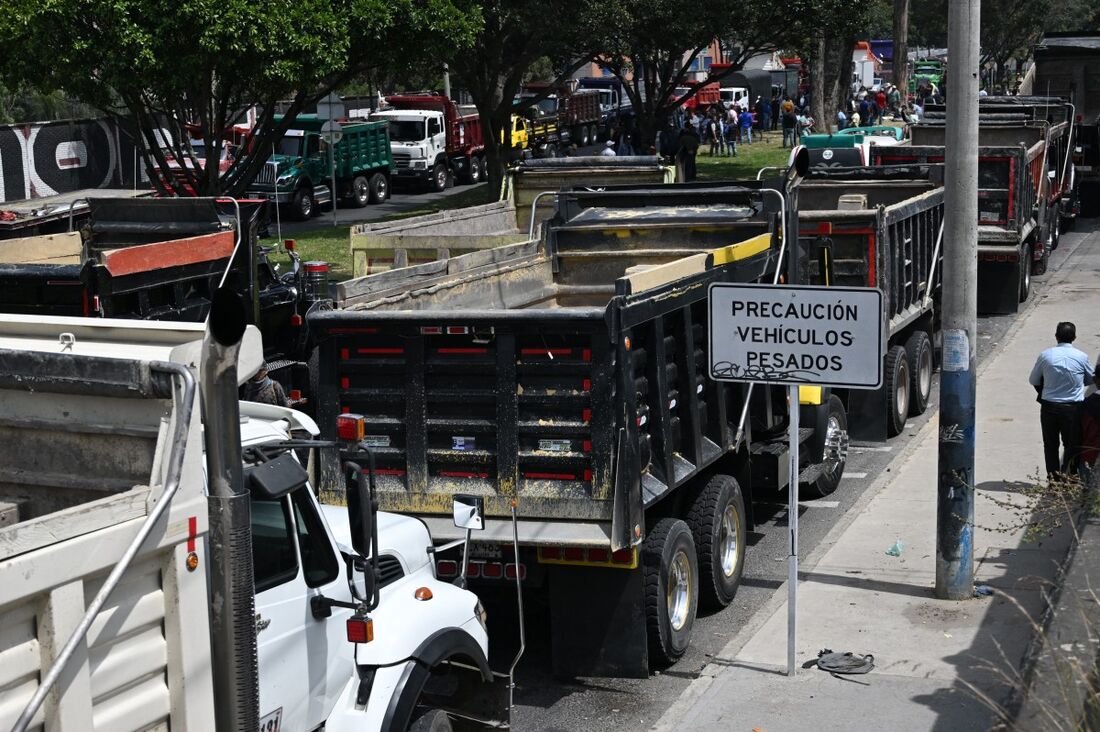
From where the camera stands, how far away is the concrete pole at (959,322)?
8.95m

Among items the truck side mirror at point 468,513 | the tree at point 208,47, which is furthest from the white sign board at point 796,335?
the tree at point 208,47

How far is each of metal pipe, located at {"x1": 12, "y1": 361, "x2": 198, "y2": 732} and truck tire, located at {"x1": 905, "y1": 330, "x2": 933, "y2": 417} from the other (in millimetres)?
11831

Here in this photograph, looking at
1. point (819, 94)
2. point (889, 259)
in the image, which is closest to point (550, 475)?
point (889, 259)

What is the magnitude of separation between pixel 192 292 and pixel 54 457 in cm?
858

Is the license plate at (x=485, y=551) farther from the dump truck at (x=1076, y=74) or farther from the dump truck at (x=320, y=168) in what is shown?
the dump truck at (x=1076, y=74)

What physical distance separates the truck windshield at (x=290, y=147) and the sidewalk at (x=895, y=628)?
2325 cm

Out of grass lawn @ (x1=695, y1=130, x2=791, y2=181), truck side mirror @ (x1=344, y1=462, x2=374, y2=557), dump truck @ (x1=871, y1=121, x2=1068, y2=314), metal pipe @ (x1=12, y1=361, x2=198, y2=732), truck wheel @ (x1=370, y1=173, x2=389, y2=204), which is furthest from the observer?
grass lawn @ (x1=695, y1=130, x2=791, y2=181)

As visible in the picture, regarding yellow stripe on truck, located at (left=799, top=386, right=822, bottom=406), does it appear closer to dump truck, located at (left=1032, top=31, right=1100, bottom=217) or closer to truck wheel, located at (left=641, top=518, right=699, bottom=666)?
truck wheel, located at (left=641, top=518, right=699, bottom=666)

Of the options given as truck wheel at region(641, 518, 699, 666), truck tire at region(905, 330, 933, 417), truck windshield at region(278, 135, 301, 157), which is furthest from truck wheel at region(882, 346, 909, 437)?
truck windshield at region(278, 135, 301, 157)

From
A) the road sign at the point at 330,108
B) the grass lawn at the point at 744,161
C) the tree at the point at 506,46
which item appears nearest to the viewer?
the road sign at the point at 330,108

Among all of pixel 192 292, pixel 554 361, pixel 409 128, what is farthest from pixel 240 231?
pixel 409 128

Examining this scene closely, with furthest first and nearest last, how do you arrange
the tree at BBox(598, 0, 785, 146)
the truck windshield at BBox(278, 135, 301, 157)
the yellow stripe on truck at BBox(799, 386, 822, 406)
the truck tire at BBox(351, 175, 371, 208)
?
the truck tire at BBox(351, 175, 371, 208) → the truck windshield at BBox(278, 135, 301, 157) → the tree at BBox(598, 0, 785, 146) → the yellow stripe on truck at BBox(799, 386, 822, 406)

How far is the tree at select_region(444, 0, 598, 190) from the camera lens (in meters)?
29.1

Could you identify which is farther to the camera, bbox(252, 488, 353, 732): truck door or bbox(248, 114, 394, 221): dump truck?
bbox(248, 114, 394, 221): dump truck
